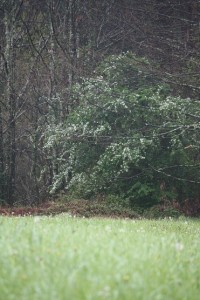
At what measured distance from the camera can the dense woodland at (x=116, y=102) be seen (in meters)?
18.8

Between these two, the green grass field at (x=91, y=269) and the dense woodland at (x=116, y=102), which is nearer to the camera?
the green grass field at (x=91, y=269)

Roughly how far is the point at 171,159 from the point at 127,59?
198 inches

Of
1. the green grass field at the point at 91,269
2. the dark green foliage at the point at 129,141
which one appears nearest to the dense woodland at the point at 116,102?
the dark green foliage at the point at 129,141

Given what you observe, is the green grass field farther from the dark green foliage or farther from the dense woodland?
the dark green foliage

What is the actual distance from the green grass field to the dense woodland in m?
10.1

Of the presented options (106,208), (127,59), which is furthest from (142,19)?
(106,208)

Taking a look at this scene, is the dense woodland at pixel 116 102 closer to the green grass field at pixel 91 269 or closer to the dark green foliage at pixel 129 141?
the dark green foliage at pixel 129 141

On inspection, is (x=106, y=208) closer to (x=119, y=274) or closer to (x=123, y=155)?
(x=123, y=155)

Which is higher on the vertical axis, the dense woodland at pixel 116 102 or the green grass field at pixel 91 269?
the dense woodland at pixel 116 102

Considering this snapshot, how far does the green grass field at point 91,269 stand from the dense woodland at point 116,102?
10.1 metres

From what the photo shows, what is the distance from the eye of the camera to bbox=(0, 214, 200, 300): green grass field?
4.45 meters

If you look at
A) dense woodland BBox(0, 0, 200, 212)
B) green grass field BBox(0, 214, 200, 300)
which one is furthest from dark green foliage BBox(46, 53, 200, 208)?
green grass field BBox(0, 214, 200, 300)

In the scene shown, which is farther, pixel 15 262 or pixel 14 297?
pixel 15 262

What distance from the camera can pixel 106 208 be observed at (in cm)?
1784
